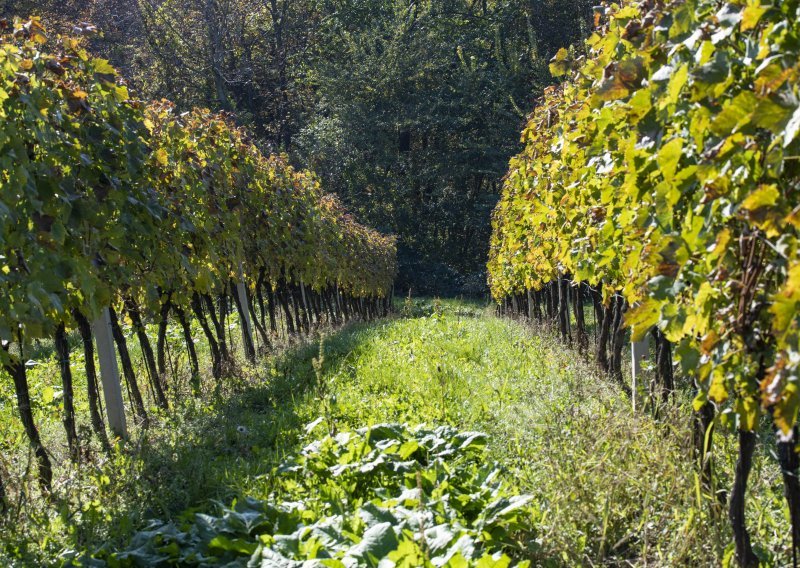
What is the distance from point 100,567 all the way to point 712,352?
2533 mm

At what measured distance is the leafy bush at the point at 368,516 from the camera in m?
3.25

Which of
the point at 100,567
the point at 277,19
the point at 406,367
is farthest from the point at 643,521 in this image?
the point at 277,19

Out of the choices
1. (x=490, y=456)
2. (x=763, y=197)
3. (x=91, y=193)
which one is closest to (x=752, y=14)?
(x=763, y=197)

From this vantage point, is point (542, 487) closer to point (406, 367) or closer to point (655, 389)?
point (655, 389)

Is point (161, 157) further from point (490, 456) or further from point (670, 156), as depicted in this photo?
point (670, 156)

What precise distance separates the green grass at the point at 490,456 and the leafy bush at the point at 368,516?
177 mm

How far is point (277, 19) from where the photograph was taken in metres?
37.8

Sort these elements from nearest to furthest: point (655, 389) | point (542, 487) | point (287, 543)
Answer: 1. point (287, 543)
2. point (542, 487)
3. point (655, 389)

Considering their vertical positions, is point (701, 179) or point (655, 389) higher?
point (701, 179)

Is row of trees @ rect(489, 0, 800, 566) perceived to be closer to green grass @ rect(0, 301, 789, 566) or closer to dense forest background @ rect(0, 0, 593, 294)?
green grass @ rect(0, 301, 789, 566)

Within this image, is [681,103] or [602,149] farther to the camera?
[602,149]

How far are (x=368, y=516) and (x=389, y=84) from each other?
34.5 metres

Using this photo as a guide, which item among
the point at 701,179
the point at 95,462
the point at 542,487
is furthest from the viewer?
the point at 95,462

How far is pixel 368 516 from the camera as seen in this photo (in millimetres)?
3527
